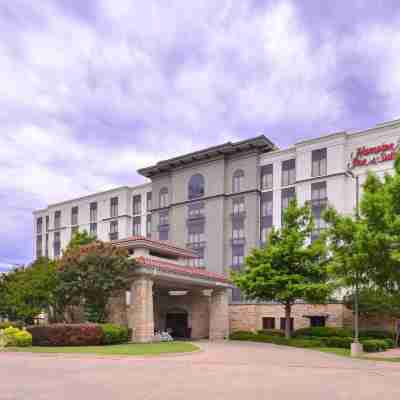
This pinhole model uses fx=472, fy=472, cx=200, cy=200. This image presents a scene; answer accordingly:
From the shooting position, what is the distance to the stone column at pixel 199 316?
142 ft

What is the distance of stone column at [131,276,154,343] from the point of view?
1284 inches

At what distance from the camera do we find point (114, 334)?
30000 millimetres

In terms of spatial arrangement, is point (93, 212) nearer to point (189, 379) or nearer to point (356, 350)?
point (356, 350)

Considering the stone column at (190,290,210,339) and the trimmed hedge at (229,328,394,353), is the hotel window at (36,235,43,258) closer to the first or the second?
the stone column at (190,290,210,339)

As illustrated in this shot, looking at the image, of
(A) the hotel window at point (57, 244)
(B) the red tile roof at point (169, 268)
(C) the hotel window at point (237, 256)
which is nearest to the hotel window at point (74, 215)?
(A) the hotel window at point (57, 244)

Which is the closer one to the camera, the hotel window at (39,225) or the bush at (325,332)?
the bush at (325,332)

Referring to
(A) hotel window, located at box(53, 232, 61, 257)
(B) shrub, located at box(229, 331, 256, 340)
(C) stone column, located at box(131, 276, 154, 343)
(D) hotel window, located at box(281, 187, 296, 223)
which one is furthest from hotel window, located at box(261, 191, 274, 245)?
(A) hotel window, located at box(53, 232, 61, 257)

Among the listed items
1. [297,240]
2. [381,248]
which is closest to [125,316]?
[297,240]

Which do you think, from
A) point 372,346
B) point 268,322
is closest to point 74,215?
point 268,322

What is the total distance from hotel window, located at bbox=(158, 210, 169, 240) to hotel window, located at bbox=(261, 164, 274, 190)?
1449 cm

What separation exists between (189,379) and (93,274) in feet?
54.8

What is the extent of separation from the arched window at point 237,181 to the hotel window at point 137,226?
57.5 ft

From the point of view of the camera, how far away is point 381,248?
2494 cm

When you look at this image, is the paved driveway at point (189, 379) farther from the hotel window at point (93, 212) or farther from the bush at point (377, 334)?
the hotel window at point (93, 212)
